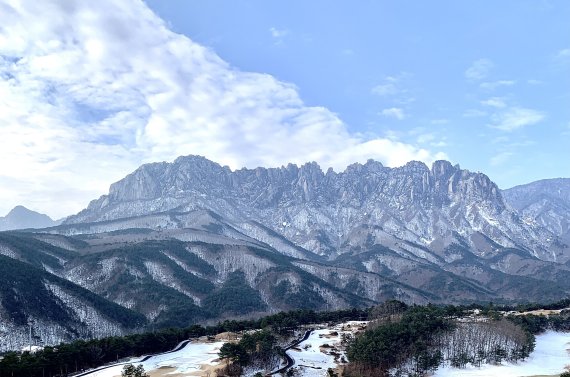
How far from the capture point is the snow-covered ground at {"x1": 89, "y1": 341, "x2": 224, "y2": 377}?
504ft

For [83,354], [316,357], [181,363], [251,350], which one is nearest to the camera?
[251,350]

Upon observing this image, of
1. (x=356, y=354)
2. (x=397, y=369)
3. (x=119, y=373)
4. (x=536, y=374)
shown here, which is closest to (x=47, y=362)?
(x=119, y=373)

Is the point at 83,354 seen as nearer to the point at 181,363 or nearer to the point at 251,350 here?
the point at 181,363

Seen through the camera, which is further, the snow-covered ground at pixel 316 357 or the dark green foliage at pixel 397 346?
the snow-covered ground at pixel 316 357

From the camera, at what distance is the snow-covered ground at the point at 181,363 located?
154 meters

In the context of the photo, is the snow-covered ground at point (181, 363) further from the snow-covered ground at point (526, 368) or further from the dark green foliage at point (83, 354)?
the snow-covered ground at point (526, 368)

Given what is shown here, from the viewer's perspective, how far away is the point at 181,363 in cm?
16800

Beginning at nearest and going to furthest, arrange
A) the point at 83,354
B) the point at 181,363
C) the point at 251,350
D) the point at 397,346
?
the point at 251,350 < the point at 83,354 < the point at 397,346 < the point at 181,363

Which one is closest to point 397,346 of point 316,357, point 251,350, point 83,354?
point 316,357

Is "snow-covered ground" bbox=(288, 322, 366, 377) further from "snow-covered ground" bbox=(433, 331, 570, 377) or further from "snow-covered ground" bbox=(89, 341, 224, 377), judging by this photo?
"snow-covered ground" bbox=(433, 331, 570, 377)

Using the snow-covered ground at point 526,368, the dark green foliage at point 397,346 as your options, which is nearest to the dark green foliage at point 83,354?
the dark green foliage at point 397,346

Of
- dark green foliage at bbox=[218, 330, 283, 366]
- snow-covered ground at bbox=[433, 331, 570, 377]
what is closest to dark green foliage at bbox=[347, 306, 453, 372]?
snow-covered ground at bbox=[433, 331, 570, 377]

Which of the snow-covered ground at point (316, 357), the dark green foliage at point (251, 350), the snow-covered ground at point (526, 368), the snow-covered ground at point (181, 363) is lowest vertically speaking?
the snow-covered ground at point (526, 368)

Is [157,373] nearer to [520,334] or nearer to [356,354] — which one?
[356,354]
